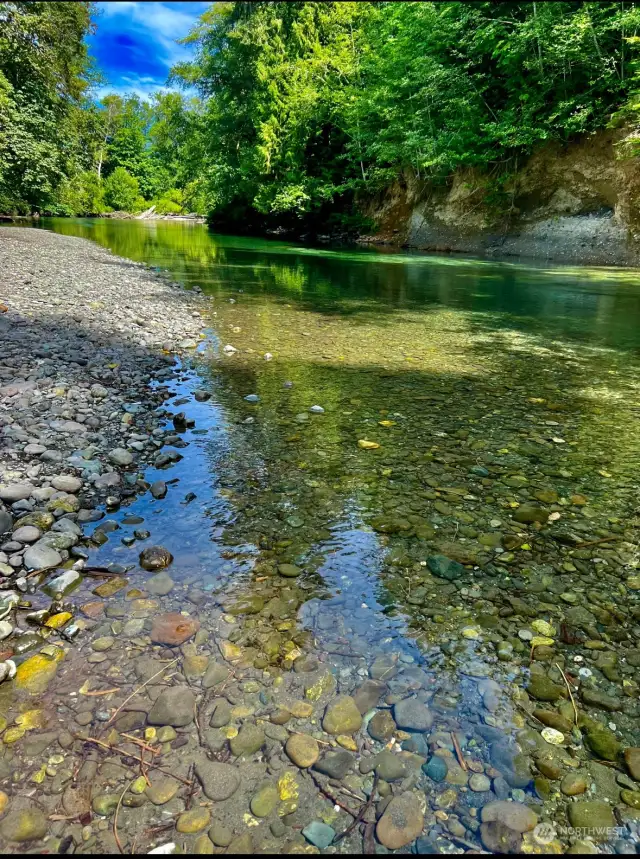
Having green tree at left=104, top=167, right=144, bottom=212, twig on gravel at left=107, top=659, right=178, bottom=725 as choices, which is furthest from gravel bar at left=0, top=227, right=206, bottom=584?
green tree at left=104, top=167, right=144, bottom=212

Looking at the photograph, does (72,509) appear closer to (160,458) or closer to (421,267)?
(160,458)

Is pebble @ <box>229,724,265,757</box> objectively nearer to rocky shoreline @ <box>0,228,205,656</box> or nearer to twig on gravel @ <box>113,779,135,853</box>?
twig on gravel @ <box>113,779,135,853</box>

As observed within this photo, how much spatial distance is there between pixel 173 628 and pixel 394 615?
110 cm

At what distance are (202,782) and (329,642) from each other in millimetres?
824

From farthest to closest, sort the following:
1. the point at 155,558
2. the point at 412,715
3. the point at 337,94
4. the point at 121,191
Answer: the point at 121,191 → the point at 337,94 → the point at 155,558 → the point at 412,715

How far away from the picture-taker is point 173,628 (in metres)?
2.45

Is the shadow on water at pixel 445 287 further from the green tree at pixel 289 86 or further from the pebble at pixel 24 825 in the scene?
the green tree at pixel 289 86

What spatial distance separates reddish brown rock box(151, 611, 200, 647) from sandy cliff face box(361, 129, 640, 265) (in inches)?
808

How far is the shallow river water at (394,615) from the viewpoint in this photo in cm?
170

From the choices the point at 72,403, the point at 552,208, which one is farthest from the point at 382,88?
the point at 72,403

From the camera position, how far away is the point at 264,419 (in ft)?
16.5

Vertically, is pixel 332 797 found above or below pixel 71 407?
below

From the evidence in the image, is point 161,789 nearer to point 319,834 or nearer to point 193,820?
point 193,820

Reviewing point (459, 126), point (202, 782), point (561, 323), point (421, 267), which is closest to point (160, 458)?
point (202, 782)
